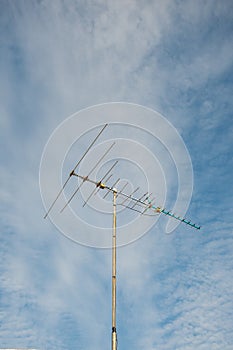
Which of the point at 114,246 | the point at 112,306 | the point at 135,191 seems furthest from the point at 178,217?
the point at 112,306

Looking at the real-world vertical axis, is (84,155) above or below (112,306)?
above

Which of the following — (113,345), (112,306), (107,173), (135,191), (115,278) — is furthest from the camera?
(135,191)

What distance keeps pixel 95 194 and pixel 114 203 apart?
4.09 feet

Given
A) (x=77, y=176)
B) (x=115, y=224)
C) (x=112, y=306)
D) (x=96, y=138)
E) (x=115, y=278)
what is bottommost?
(x=112, y=306)

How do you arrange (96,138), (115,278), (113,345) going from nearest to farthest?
(113,345)
(115,278)
(96,138)

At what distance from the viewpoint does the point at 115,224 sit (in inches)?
350

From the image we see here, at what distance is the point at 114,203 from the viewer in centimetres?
951

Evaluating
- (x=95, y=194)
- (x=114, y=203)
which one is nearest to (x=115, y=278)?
(x=114, y=203)

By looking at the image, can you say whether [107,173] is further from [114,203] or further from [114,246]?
[114,246]

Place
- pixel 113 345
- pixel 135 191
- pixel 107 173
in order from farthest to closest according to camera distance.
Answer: pixel 135 191, pixel 107 173, pixel 113 345

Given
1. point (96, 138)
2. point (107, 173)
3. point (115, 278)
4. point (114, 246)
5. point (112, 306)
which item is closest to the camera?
point (112, 306)

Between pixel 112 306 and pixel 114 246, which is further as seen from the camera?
pixel 114 246

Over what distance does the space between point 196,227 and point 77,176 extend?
4977 millimetres

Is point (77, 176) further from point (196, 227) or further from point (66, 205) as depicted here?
point (196, 227)
